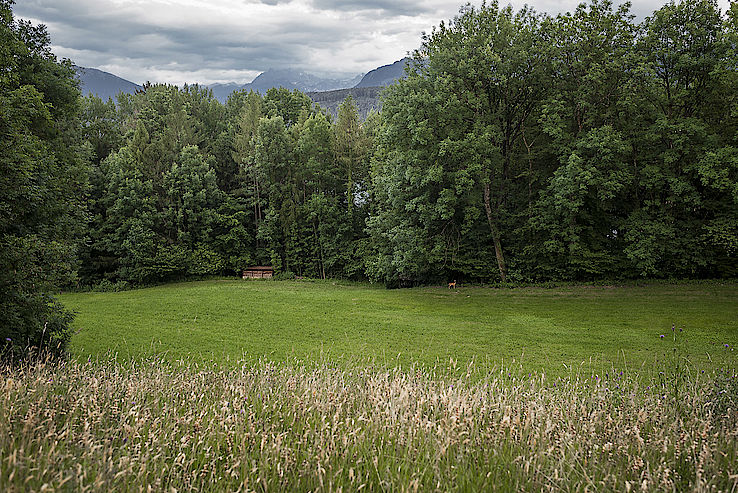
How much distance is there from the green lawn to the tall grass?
586 centimetres

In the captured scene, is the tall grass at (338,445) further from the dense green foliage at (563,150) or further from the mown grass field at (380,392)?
the dense green foliage at (563,150)

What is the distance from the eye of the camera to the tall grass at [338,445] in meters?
2.58

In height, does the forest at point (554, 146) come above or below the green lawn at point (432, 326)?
above

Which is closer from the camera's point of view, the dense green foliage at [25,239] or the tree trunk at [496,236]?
the dense green foliage at [25,239]

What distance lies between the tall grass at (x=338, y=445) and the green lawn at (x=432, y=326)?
19.2ft

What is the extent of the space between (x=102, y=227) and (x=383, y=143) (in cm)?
1897

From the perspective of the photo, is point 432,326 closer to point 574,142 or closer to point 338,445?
point 574,142

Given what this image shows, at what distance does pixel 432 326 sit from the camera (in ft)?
52.9

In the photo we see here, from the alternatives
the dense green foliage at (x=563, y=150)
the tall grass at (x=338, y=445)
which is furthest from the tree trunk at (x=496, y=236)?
the tall grass at (x=338, y=445)

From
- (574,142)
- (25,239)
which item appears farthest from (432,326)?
(25,239)

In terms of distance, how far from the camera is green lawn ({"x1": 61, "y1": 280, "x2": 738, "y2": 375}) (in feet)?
40.0

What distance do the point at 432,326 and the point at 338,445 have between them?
43.4ft

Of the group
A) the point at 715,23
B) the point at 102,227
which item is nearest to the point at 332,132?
the point at 102,227

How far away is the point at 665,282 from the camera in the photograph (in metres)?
20.3
